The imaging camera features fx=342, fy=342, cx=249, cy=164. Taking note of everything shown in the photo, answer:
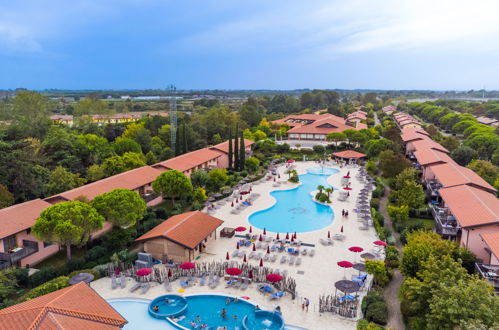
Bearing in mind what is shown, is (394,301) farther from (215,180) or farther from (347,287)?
(215,180)

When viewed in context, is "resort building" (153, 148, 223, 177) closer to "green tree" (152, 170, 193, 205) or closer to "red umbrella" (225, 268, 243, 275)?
"green tree" (152, 170, 193, 205)

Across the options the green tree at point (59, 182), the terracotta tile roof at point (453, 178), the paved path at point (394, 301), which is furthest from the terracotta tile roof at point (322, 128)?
the green tree at point (59, 182)

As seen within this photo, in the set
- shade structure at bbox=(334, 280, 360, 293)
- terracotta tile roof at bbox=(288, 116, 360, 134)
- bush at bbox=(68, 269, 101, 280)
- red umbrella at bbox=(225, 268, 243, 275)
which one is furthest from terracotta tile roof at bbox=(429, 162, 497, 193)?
terracotta tile roof at bbox=(288, 116, 360, 134)

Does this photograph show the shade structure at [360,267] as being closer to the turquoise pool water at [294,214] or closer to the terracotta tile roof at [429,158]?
the turquoise pool water at [294,214]

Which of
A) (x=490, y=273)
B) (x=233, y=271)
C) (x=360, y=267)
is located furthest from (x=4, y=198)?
(x=490, y=273)

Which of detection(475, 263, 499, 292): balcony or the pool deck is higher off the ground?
detection(475, 263, 499, 292): balcony

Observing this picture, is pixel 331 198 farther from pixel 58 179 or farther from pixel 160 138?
pixel 160 138
